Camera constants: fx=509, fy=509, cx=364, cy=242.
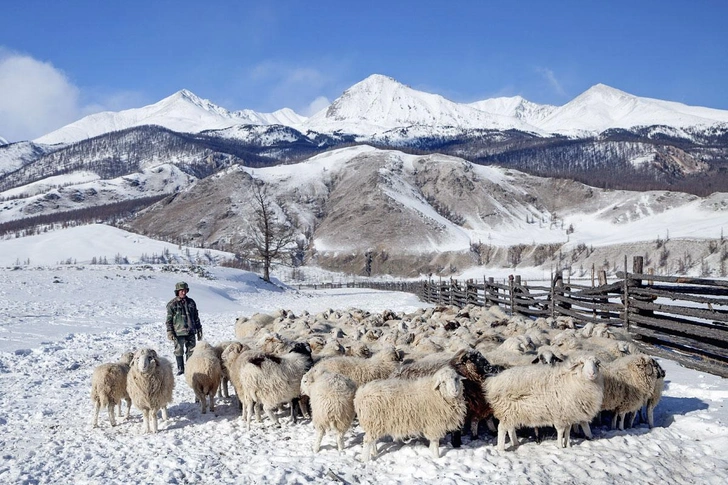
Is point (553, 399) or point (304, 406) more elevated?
point (553, 399)

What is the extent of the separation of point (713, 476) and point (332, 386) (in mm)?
5078

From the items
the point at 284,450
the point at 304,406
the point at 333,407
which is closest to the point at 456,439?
the point at 333,407

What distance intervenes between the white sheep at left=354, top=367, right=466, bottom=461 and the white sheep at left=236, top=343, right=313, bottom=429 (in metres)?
1.97

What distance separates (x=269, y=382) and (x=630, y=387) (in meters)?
5.89

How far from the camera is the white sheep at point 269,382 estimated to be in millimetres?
9000

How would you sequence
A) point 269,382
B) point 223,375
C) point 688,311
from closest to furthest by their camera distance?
point 269,382 → point 223,375 → point 688,311

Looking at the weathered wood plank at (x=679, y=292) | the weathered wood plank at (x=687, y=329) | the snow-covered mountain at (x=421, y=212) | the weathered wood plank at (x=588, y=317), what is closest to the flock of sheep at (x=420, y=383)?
the weathered wood plank at (x=687, y=329)

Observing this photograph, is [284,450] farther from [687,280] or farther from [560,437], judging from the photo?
[687,280]

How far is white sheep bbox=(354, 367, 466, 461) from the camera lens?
7320mm

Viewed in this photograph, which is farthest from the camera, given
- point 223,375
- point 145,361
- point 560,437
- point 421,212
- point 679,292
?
point 421,212

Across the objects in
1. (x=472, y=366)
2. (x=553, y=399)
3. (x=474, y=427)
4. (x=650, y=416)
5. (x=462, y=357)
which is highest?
(x=462, y=357)

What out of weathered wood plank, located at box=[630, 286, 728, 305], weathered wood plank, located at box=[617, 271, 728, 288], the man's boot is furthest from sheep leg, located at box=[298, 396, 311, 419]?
weathered wood plank, located at box=[630, 286, 728, 305]

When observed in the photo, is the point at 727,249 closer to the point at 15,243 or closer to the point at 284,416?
the point at 284,416

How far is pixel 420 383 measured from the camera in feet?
25.2
